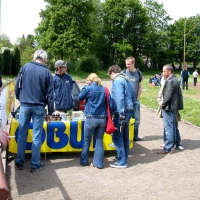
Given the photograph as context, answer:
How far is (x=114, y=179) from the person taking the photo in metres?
5.71

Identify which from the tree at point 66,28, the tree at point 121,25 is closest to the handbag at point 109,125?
the tree at point 66,28

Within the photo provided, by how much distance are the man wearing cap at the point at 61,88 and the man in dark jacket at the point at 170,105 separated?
2.13 m

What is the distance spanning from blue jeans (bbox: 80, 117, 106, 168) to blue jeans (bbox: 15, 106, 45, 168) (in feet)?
2.86

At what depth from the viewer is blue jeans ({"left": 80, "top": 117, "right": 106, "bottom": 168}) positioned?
621 cm

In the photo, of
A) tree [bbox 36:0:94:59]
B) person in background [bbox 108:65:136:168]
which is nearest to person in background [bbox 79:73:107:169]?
person in background [bbox 108:65:136:168]

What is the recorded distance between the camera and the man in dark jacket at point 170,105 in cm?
733

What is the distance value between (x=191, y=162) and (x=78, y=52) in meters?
48.5

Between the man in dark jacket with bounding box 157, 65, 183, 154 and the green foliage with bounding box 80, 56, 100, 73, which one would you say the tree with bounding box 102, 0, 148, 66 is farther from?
the man in dark jacket with bounding box 157, 65, 183, 154

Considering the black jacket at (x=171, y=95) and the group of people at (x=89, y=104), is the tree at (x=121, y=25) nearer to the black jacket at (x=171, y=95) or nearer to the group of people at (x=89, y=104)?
the black jacket at (x=171, y=95)

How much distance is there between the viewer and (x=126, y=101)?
6.46m

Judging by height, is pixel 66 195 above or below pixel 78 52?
below

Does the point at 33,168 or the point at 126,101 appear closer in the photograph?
the point at 33,168

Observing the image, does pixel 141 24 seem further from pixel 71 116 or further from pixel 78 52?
pixel 71 116

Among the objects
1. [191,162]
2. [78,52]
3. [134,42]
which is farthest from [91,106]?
[134,42]
